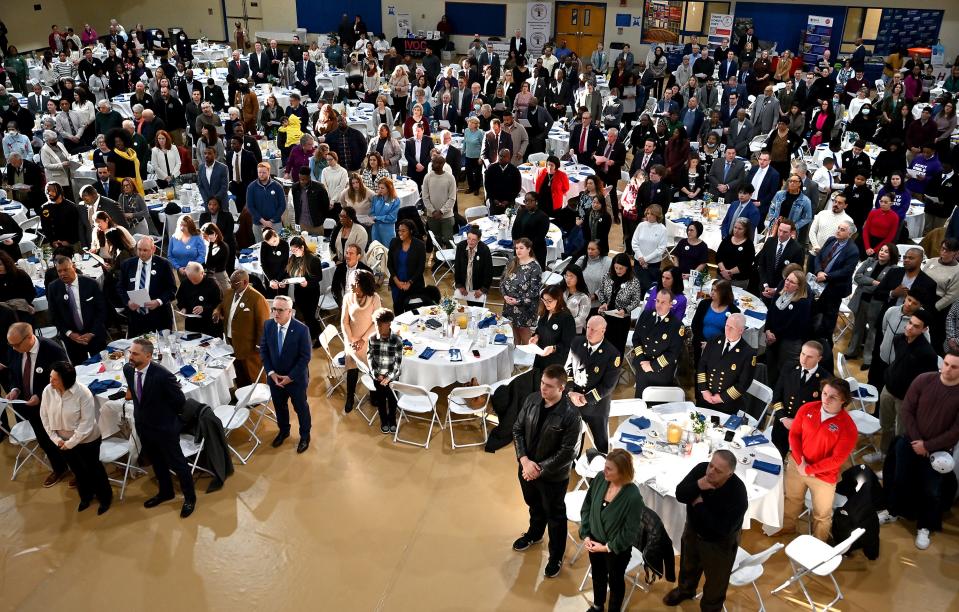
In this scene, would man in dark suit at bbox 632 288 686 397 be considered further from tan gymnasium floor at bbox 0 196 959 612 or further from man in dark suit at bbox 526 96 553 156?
man in dark suit at bbox 526 96 553 156

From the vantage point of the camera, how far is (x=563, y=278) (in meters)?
8.41

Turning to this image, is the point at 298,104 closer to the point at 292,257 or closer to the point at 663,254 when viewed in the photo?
the point at 292,257

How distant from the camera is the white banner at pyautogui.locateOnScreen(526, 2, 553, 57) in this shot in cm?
2462

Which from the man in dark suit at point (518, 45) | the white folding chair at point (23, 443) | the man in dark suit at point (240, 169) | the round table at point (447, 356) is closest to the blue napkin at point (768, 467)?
the round table at point (447, 356)

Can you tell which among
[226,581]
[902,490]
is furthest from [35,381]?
[902,490]

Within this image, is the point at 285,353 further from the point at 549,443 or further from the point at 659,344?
the point at 659,344

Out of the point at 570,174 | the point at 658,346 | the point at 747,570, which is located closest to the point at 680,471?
the point at 747,570

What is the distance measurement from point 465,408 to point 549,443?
1.92 m

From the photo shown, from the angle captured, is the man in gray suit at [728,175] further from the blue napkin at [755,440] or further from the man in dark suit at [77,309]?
the man in dark suit at [77,309]

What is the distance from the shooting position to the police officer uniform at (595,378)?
596cm

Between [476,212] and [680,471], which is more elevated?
[476,212]

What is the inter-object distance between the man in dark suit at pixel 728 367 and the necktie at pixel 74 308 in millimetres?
5626

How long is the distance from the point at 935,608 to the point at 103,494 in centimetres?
616

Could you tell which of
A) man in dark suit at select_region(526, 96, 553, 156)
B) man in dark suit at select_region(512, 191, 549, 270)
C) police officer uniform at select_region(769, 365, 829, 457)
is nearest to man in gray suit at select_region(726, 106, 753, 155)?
man in dark suit at select_region(526, 96, 553, 156)
